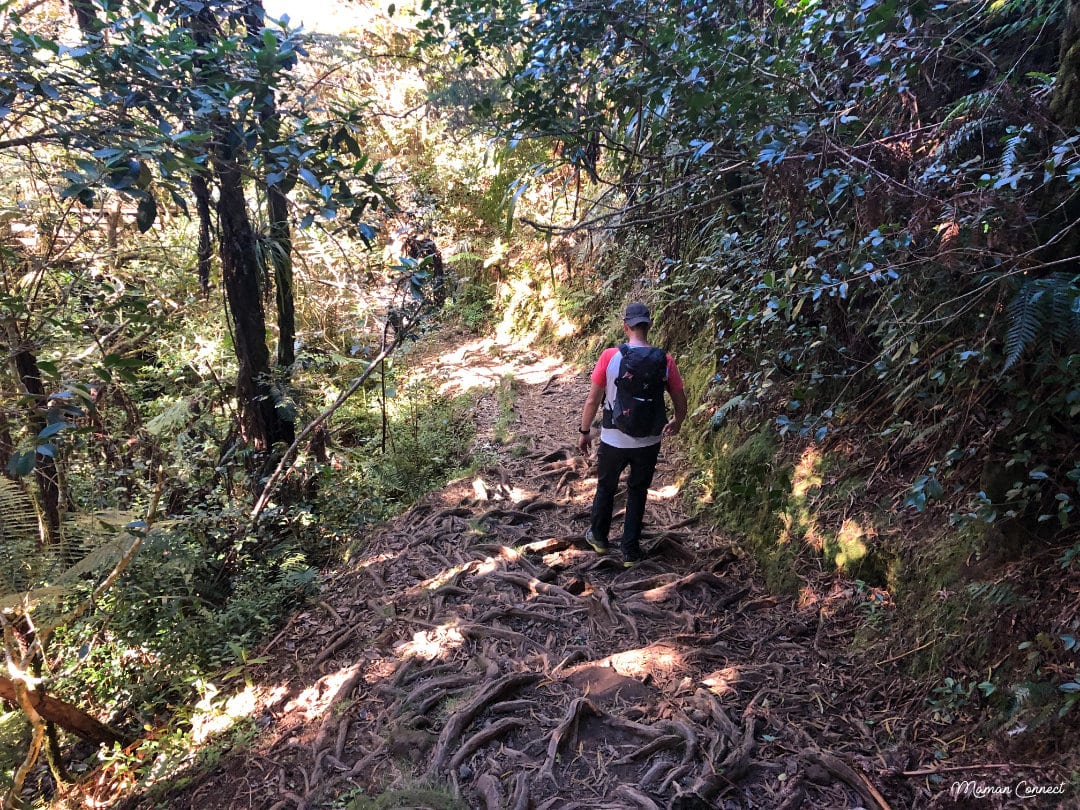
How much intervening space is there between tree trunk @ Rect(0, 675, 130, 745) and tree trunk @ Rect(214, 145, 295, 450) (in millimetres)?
2896

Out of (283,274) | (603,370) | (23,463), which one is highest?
(283,274)

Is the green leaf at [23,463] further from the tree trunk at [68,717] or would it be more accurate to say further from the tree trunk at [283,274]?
the tree trunk at [283,274]

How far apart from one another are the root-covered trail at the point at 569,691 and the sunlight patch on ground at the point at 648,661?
0.05 ft

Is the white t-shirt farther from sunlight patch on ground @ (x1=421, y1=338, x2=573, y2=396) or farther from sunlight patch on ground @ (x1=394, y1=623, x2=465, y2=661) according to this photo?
sunlight patch on ground @ (x1=421, y1=338, x2=573, y2=396)

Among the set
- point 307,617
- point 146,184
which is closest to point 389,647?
point 307,617

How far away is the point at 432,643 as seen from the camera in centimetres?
394

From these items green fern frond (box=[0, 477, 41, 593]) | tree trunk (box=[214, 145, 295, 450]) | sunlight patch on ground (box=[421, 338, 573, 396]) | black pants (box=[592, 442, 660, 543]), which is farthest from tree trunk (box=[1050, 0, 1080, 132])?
sunlight patch on ground (box=[421, 338, 573, 396])

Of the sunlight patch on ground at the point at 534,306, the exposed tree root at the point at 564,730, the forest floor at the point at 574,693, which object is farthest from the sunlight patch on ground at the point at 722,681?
the sunlight patch on ground at the point at 534,306

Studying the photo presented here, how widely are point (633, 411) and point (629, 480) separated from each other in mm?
628

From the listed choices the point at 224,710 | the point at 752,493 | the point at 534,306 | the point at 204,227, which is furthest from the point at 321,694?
the point at 534,306

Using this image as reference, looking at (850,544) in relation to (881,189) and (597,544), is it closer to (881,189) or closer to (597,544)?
(597,544)

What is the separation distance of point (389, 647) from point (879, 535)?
10.5 ft

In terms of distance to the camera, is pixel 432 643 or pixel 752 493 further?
pixel 752 493

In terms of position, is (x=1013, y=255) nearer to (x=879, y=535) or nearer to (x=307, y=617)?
(x=879, y=535)
